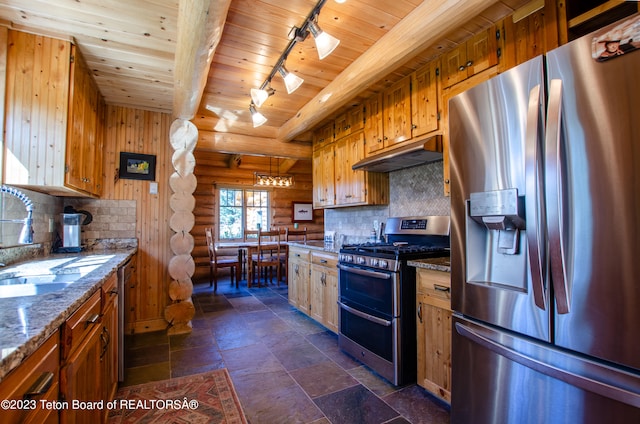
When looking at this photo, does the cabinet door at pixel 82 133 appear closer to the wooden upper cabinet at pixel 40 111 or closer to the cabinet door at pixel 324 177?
the wooden upper cabinet at pixel 40 111

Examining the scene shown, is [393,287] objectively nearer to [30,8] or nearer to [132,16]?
[132,16]

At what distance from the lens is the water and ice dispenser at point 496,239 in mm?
1254

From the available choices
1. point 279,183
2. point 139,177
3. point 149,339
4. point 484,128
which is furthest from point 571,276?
point 279,183

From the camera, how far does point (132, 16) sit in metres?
1.91

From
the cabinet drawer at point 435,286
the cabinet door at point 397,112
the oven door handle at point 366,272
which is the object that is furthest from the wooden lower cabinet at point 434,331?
the cabinet door at point 397,112

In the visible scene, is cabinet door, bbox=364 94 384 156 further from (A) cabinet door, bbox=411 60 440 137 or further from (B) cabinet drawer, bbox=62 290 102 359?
(B) cabinet drawer, bbox=62 290 102 359

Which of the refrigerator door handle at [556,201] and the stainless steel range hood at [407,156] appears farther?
the stainless steel range hood at [407,156]

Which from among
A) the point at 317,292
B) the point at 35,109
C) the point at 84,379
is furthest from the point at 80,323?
the point at 317,292

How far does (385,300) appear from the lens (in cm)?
226

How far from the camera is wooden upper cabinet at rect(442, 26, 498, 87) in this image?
2.08 meters

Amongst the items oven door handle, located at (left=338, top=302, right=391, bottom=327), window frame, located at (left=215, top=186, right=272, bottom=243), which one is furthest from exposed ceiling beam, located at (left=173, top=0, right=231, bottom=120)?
window frame, located at (left=215, top=186, right=272, bottom=243)

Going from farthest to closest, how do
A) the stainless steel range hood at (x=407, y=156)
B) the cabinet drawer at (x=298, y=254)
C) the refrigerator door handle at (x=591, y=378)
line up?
1. the cabinet drawer at (x=298, y=254)
2. the stainless steel range hood at (x=407, y=156)
3. the refrigerator door handle at (x=591, y=378)

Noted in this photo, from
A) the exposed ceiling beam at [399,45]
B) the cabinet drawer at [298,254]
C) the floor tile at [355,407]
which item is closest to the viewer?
the exposed ceiling beam at [399,45]

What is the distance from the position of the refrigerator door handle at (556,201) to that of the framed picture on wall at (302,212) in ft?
21.6
